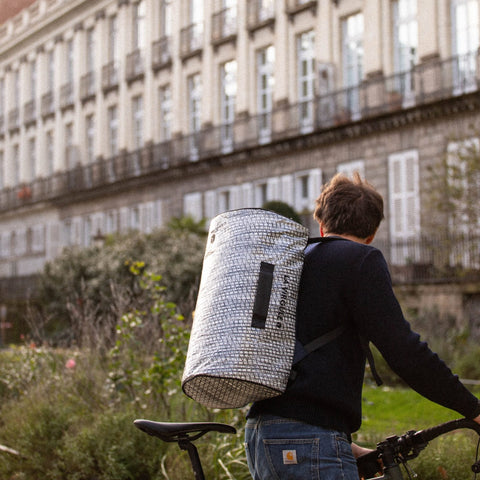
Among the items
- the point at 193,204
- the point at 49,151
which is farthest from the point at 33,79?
the point at 193,204

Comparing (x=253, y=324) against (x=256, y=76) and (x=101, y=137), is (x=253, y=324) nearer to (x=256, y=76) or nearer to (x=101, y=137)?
(x=256, y=76)

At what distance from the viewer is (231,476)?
5.19 metres

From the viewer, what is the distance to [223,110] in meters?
29.4

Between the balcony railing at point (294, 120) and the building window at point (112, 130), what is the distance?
784mm

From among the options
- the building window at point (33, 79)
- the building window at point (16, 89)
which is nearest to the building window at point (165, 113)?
the building window at point (33, 79)

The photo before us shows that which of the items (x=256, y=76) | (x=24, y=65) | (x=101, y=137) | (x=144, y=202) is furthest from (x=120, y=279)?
(x=24, y=65)

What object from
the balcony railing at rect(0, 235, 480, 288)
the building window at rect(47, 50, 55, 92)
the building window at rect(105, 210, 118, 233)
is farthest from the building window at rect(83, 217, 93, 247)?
the balcony railing at rect(0, 235, 480, 288)

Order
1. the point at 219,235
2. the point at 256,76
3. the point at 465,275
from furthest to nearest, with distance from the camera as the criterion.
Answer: the point at 256,76
the point at 465,275
the point at 219,235

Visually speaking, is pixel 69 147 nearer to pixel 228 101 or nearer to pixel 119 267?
pixel 228 101

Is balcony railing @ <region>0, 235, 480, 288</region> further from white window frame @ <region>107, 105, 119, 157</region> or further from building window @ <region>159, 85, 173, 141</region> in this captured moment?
white window frame @ <region>107, 105, 119, 157</region>

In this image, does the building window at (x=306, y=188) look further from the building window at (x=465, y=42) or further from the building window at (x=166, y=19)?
the building window at (x=166, y=19)

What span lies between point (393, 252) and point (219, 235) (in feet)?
60.0

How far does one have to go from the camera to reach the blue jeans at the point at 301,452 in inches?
103

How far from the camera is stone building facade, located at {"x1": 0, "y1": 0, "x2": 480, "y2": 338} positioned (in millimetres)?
21109
